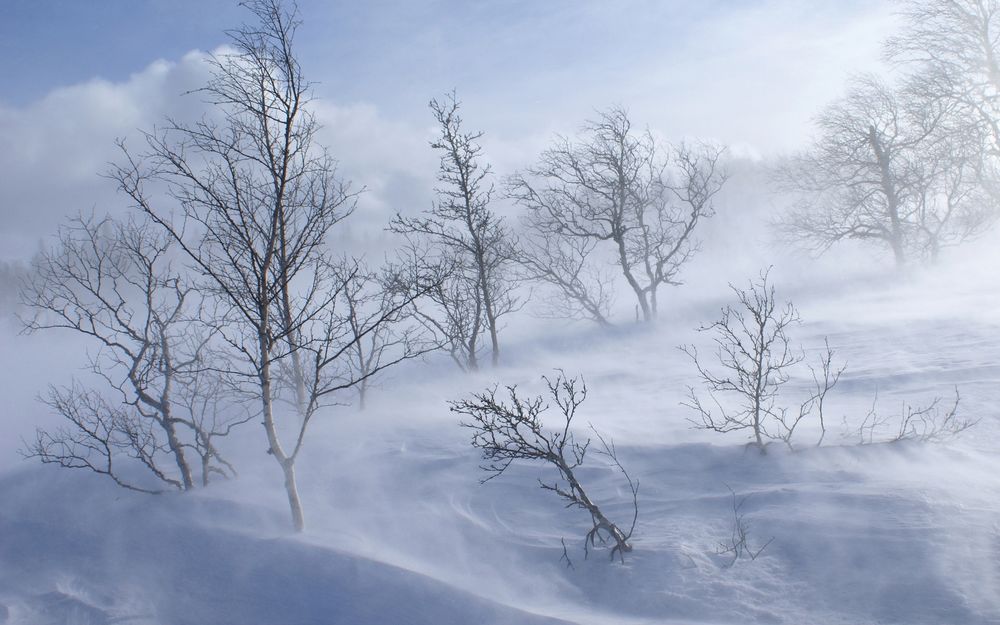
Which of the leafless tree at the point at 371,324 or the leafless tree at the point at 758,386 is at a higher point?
the leafless tree at the point at 371,324

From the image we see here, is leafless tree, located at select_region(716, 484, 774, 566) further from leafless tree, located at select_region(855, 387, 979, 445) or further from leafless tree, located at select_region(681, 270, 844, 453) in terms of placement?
leafless tree, located at select_region(855, 387, 979, 445)

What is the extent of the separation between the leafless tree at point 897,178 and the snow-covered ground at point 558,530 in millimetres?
10249

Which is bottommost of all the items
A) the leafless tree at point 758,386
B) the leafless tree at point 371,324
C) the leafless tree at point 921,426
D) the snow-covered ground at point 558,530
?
the snow-covered ground at point 558,530

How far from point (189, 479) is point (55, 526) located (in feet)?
6.82

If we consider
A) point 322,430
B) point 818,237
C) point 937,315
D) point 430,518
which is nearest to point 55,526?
point 322,430

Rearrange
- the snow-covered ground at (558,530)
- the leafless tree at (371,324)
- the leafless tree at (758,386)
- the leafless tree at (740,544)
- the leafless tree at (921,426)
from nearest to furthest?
1. the snow-covered ground at (558,530)
2. the leafless tree at (740,544)
3. the leafless tree at (371,324)
4. the leafless tree at (921,426)
5. the leafless tree at (758,386)

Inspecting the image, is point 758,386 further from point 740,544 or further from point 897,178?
point 897,178

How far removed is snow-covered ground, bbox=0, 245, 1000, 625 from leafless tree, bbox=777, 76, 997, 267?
10.2 meters

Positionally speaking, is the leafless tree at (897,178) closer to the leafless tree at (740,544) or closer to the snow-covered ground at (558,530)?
the snow-covered ground at (558,530)

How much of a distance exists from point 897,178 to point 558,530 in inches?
774

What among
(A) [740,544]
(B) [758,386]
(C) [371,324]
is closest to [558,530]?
(A) [740,544]

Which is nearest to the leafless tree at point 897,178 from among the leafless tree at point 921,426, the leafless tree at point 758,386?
the leafless tree at point 758,386

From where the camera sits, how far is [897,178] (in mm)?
19859

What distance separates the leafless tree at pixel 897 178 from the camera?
19.1 meters
